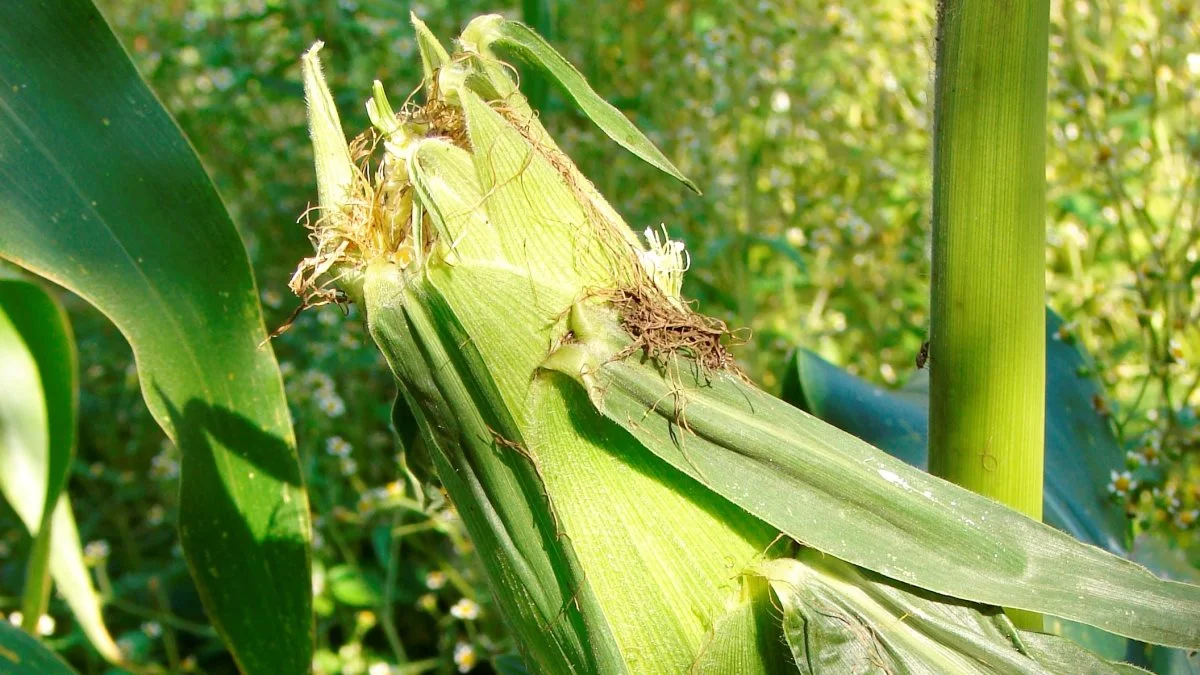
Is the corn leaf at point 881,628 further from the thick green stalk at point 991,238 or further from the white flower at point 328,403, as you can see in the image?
the white flower at point 328,403

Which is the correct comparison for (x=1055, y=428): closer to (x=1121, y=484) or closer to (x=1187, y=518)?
(x=1121, y=484)

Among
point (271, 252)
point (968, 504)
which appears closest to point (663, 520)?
point (968, 504)

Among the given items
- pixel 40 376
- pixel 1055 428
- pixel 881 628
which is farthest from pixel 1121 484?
pixel 40 376

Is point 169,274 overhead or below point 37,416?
overhead

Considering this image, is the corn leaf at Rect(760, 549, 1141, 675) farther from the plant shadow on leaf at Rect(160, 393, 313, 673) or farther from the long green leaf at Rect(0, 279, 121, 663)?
the long green leaf at Rect(0, 279, 121, 663)

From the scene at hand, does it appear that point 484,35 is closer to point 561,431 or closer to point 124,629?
point 561,431

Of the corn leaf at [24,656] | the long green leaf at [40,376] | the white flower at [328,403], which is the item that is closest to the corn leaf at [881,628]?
the corn leaf at [24,656]
